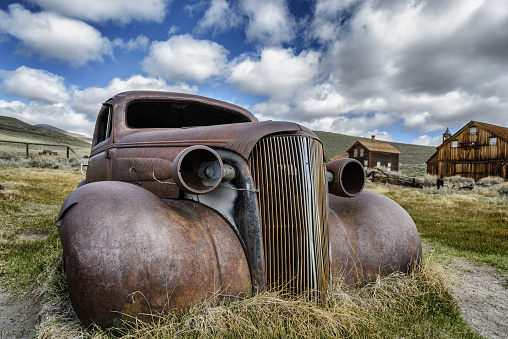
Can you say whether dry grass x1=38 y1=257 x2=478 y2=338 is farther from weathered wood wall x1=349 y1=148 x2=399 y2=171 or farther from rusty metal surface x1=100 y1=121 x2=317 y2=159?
weathered wood wall x1=349 y1=148 x2=399 y2=171

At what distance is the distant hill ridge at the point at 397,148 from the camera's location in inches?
2857

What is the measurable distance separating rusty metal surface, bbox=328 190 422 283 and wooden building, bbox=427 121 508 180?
28758 millimetres

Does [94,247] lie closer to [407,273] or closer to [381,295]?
[381,295]

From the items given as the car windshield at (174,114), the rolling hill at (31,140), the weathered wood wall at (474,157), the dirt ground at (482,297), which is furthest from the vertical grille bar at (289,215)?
the rolling hill at (31,140)

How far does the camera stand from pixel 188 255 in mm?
1789

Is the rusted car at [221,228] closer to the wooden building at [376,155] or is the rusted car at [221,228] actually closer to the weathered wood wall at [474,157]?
the weathered wood wall at [474,157]

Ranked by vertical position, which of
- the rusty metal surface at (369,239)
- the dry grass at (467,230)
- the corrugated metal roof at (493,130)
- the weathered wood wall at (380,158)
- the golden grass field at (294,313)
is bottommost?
the dry grass at (467,230)

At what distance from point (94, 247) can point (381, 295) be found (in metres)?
1.94

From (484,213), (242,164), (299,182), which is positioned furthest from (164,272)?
(484,213)

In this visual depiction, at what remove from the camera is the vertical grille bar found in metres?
1.99

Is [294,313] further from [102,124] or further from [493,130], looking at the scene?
[493,130]

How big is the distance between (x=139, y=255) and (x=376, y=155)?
45051mm

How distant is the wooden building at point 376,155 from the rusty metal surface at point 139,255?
43390mm

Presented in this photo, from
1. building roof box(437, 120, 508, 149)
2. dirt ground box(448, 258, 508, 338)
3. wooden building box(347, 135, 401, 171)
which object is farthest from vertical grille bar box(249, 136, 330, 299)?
wooden building box(347, 135, 401, 171)
